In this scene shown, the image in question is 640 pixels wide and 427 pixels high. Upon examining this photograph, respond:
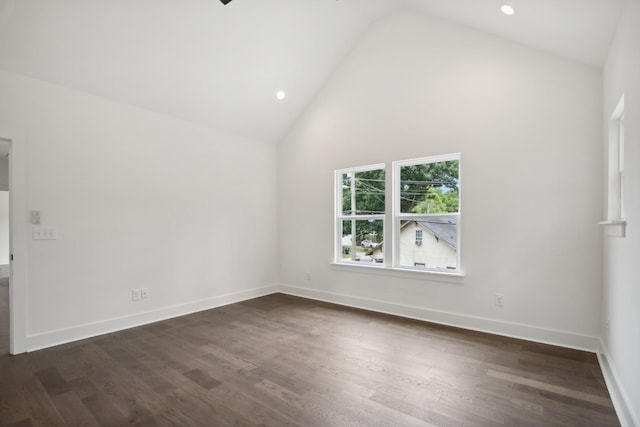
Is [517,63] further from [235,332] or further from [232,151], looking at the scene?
[235,332]

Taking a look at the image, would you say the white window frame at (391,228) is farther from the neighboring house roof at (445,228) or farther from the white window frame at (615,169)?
the white window frame at (615,169)

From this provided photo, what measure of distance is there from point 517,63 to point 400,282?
2.80 metres

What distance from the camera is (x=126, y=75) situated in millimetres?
3424

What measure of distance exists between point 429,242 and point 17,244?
4351 mm

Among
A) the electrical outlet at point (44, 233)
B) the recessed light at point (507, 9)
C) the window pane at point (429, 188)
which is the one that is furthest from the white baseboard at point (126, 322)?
the recessed light at point (507, 9)

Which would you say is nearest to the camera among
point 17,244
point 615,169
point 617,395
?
point 617,395

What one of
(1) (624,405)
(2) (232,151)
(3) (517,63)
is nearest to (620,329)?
(1) (624,405)

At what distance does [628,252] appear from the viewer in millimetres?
2000

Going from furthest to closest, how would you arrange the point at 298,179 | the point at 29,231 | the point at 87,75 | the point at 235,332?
the point at 298,179 → the point at 235,332 → the point at 87,75 → the point at 29,231

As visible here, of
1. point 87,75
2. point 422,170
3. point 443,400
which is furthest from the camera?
point 422,170

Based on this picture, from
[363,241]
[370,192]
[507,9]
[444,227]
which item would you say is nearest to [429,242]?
[444,227]

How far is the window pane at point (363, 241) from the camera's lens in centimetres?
450

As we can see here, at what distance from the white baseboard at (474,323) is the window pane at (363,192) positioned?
4.21 feet

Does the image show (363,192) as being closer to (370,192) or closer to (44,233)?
(370,192)
